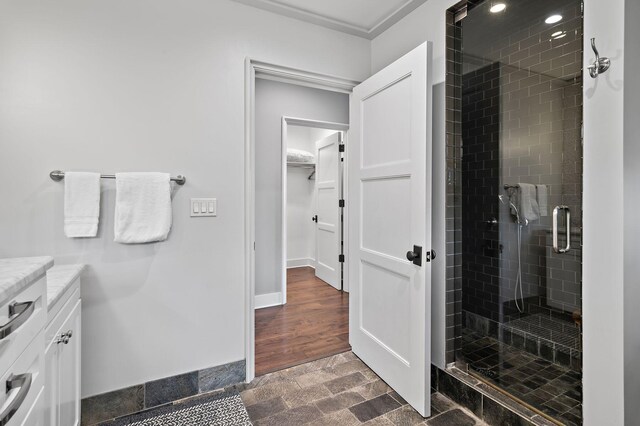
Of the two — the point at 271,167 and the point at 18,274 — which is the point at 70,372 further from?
the point at 271,167

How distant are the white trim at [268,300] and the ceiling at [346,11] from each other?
2.82m

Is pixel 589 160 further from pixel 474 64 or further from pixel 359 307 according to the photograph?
pixel 359 307

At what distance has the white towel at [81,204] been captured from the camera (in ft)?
5.47

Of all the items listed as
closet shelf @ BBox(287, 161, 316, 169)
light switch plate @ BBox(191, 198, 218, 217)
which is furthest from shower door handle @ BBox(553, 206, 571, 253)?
closet shelf @ BBox(287, 161, 316, 169)

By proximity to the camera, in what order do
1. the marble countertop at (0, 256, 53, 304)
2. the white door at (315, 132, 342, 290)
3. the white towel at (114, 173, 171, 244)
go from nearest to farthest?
the marble countertop at (0, 256, 53, 304) → the white towel at (114, 173, 171, 244) → the white door at (315, 132, 342, 290)

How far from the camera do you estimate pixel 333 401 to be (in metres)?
1.96

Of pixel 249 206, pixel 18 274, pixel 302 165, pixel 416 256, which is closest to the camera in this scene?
pixel 18 274

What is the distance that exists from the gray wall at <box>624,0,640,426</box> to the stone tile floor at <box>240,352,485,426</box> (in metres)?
0.79

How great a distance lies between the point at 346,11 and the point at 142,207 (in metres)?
1.93

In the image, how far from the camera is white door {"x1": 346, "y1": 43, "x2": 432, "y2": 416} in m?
1.77

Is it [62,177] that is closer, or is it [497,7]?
[62,177]

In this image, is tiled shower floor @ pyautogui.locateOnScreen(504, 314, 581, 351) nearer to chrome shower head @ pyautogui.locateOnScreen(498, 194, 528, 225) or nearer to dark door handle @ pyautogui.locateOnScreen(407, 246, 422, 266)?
chrome shower head @ pyautogui.locateOnScreen(498, 194, 528, 225)

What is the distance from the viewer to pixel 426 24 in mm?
2098

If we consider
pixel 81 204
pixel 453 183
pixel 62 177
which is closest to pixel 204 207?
pixel 81 204
